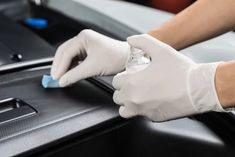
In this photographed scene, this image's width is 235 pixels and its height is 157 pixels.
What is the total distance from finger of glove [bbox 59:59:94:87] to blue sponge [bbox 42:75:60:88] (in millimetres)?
11

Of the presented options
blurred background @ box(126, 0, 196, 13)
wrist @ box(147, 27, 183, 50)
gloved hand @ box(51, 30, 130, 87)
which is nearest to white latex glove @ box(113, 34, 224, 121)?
gloved hand @ box(51, 30, 130, 87)

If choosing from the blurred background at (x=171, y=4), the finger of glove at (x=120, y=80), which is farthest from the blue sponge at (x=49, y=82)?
the blurred background at (x=171, y=4)

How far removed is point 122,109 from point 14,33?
42 centimetres

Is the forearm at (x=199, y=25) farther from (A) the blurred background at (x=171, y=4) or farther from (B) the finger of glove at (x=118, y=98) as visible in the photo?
(A) the blurred background at (x=171, y=4)

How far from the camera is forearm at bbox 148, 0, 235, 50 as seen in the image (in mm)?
929

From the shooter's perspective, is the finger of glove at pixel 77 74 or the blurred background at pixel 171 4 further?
the blurred background at pixel 171 4

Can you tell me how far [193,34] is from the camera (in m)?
0.94

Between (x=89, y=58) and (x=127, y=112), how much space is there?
0.60 ft

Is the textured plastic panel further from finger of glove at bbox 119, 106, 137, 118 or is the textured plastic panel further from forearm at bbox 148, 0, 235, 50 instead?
forearm at bbox 148, 0, 235, 50

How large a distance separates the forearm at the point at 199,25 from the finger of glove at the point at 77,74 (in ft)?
0.62

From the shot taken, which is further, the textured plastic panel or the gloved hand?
the gloved hand

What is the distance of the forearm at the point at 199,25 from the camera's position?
93cm

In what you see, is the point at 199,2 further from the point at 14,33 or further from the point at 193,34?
the point at 14,33

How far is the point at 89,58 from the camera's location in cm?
86
